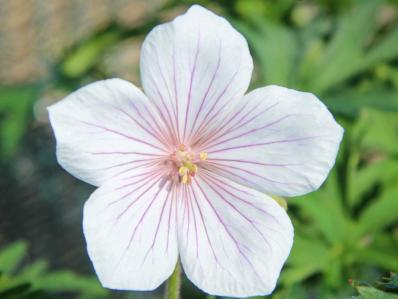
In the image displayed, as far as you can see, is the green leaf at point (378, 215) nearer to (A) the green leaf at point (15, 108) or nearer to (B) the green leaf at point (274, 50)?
(B) the green leaf at point (274, 50)

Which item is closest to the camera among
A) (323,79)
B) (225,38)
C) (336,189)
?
(225,38)

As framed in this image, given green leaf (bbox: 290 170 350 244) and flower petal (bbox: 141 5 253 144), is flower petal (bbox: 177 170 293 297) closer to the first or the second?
flower petal (bbox: 141 5 253 144)

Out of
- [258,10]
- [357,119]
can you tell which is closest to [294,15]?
[258,10]

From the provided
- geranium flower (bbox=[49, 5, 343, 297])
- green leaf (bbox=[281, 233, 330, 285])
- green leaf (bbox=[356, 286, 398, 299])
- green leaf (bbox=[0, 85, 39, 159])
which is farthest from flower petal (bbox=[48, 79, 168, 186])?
green leaf (bbox=[0, 85, 39, 159])

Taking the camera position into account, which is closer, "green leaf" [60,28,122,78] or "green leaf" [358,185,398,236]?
"green leaf" [358,185,398,236]

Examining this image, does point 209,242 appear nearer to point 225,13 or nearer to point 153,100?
point 153,100

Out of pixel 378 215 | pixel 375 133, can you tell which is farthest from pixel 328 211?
pixel 375 133
